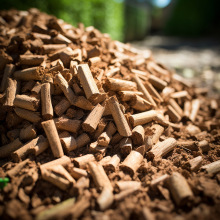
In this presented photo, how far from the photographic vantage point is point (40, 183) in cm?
234

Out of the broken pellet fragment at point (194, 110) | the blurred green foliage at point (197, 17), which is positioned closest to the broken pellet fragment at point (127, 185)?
the broken pellet fragment at point (194, 110)

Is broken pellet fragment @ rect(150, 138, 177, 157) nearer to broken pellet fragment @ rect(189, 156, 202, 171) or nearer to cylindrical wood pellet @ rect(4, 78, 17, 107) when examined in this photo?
broken pellet fragment @ rect(189, 156, 202, 171)

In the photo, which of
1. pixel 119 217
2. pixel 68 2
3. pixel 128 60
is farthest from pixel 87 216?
pixel 68 2

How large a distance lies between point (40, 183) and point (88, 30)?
379 cm

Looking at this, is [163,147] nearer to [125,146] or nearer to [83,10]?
[125,146]

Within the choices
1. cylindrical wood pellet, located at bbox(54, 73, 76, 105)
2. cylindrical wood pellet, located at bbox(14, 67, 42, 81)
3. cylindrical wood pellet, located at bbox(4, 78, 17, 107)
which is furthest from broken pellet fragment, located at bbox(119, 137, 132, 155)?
cylindrical wood pellet, located at bbox(4, 78, 17, 107)

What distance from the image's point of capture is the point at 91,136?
9.77 ft

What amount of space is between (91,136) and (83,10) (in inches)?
284

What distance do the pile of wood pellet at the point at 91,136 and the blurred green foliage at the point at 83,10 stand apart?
3720 millimetres

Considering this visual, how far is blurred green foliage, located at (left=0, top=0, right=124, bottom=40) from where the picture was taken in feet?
23.8

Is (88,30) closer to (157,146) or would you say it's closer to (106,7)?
(157,146)

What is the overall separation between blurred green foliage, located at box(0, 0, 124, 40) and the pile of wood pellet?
12.2 feet

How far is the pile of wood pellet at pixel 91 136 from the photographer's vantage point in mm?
2180

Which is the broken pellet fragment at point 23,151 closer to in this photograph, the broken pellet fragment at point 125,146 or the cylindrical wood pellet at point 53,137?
the cylindrical wood pellet at point 53,137
